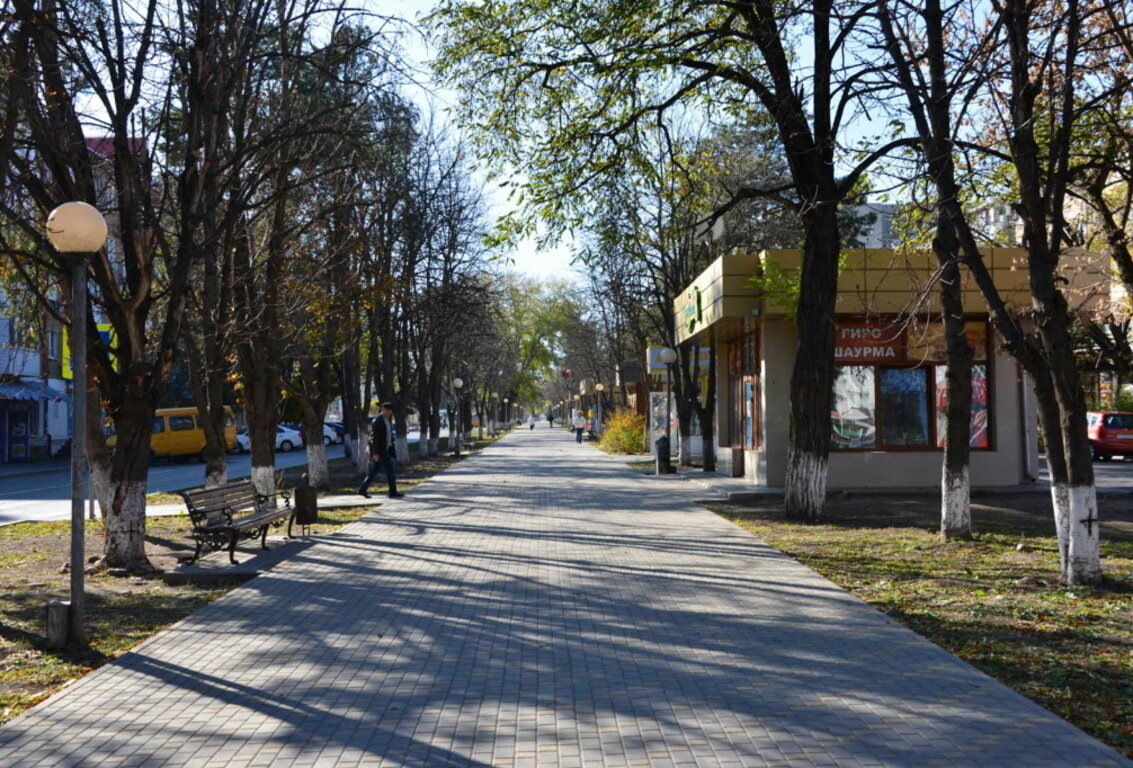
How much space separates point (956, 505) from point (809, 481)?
2.96m

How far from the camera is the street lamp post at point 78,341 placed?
789 centimetres

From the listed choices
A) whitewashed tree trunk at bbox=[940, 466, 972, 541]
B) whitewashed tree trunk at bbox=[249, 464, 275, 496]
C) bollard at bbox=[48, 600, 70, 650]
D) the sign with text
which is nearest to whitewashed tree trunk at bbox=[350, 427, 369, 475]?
whitewashed tree trunk at bbox=[249, 464, 275, 496]

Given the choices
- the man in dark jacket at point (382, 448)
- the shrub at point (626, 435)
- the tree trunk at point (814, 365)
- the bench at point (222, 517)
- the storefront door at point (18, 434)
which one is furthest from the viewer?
the storefront door at point (18, 434)

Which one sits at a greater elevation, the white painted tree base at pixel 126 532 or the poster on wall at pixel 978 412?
the poster on wall at pixel 978 412

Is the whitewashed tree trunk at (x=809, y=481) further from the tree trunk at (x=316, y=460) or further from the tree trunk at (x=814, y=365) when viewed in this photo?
the tree trunk at (x=316, y=460)

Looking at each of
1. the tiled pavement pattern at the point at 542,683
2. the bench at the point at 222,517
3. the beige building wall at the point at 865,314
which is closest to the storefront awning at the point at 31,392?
the beige building wall at the point at 865,314

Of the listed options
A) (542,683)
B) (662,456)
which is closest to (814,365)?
(542,683)

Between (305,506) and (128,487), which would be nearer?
(128,487)

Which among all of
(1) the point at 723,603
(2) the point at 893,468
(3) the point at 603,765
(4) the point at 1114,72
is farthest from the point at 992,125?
(3) the point at 603,765

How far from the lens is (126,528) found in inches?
451

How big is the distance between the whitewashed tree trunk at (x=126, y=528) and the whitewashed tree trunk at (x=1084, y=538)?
961cm

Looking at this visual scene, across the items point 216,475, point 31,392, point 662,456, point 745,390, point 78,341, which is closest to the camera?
point 78,341

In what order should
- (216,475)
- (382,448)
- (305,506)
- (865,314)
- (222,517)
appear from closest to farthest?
(222,517), (305,506), (216,475), (865,314), (382,448)

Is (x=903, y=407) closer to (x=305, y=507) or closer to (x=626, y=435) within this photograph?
(x=305, y=507)
